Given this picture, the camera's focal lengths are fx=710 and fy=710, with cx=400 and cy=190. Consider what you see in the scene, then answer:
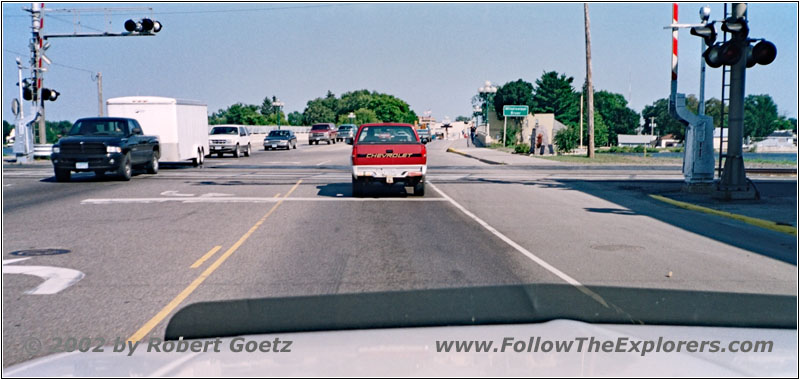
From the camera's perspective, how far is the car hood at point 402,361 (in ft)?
10.1

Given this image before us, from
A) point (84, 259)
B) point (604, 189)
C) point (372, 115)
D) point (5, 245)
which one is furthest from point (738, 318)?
point (372, 115)

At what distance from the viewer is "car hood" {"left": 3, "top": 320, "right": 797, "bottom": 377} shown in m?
3.09

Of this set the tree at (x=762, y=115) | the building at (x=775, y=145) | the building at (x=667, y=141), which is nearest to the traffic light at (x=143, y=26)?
the building at (x=775, y=145)

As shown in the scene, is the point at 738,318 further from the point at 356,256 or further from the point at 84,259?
Answer: the point at 84,259

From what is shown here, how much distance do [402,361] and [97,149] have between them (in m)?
20.5

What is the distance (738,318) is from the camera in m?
6.01

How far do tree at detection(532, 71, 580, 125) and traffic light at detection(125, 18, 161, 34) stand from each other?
88.1 m

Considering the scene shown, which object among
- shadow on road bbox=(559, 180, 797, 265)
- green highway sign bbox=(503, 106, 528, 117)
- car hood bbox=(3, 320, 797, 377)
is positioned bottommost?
shadow on road bbox=(559, 180, 797, 265)

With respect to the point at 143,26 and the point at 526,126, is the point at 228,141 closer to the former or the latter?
the point at 143,26

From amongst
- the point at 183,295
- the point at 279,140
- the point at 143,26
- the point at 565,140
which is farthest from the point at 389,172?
the point at 279,140

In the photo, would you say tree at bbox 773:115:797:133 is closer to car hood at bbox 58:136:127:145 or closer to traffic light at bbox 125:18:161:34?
traffic light at bbox 125:18:161:34

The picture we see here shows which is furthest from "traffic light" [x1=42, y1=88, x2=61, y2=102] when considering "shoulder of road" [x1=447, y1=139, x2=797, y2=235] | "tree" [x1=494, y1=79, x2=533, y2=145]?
"tree" [x1=494, y1=79, x2=533, y2=145]

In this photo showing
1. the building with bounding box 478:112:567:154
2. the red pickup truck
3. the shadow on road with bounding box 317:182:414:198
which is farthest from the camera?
the building with bounding box 478:112:567:154

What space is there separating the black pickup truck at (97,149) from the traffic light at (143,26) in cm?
638
